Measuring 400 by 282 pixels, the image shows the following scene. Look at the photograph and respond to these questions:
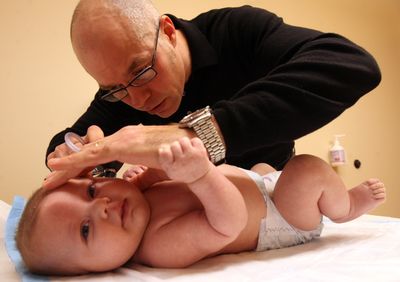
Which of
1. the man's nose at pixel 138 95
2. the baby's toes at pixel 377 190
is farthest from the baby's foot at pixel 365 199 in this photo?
the man's nose at pixel 138 95

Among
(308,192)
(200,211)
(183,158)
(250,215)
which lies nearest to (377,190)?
(308,192)

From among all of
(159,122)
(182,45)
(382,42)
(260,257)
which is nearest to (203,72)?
(182,45)

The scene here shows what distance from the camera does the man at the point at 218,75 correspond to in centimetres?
71

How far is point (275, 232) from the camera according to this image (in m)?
0.86

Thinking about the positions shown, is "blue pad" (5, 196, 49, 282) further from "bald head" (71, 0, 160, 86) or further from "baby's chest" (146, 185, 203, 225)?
"bald head" (71, 0, 160, 86)

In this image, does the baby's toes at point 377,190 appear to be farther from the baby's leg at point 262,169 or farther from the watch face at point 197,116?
the watch face at point 197,116

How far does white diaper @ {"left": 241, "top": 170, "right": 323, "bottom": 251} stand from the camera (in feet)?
2.78

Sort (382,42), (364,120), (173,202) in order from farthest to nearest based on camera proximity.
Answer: (382,42) → (364,120) → (173,202)

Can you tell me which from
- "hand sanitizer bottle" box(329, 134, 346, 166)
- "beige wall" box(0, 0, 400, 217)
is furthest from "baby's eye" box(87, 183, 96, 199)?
"hand sanitizer bottle" box(329, 134, 346, 166)

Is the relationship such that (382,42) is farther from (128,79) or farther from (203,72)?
(128,79)

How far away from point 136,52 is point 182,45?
26 cm

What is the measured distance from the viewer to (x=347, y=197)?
2.97ft

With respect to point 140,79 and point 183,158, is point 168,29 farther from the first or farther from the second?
point 183,158

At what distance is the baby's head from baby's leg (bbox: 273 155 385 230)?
1.12 ft
